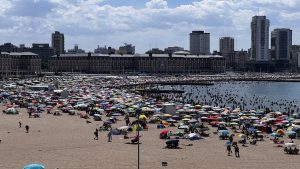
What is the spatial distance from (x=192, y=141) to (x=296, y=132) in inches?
350

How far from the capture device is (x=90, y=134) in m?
39.8

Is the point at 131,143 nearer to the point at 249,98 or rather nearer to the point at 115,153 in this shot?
the point at 115,153

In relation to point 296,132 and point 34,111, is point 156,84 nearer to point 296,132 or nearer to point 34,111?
point 34,111

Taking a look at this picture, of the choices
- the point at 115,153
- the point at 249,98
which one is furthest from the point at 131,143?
the point at 249,98

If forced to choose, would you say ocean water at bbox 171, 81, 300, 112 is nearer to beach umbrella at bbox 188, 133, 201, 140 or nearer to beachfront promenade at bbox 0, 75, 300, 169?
beachfront promenade at bbox 0, 75, 300, 169

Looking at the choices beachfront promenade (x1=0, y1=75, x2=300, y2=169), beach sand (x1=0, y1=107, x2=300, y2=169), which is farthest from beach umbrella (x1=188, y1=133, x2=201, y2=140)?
beach sand (x1=0, y1=107, x2=300, y2=169)

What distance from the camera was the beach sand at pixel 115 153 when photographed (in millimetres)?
28016

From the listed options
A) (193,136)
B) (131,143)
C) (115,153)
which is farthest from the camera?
(193,136)

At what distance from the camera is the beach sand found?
28016 mm

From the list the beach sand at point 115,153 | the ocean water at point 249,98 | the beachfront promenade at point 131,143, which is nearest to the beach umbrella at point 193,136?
the beachfront promenade at point 131,143

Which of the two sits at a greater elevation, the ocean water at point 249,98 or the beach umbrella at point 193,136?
the beach umbrella at point 193,136

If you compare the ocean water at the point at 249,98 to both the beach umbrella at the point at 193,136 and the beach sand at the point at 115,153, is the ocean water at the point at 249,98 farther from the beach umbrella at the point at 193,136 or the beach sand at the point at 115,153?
the beach sand at the point at 115,153

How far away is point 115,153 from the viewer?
3133cm

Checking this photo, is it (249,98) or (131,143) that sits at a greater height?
(131,143)
